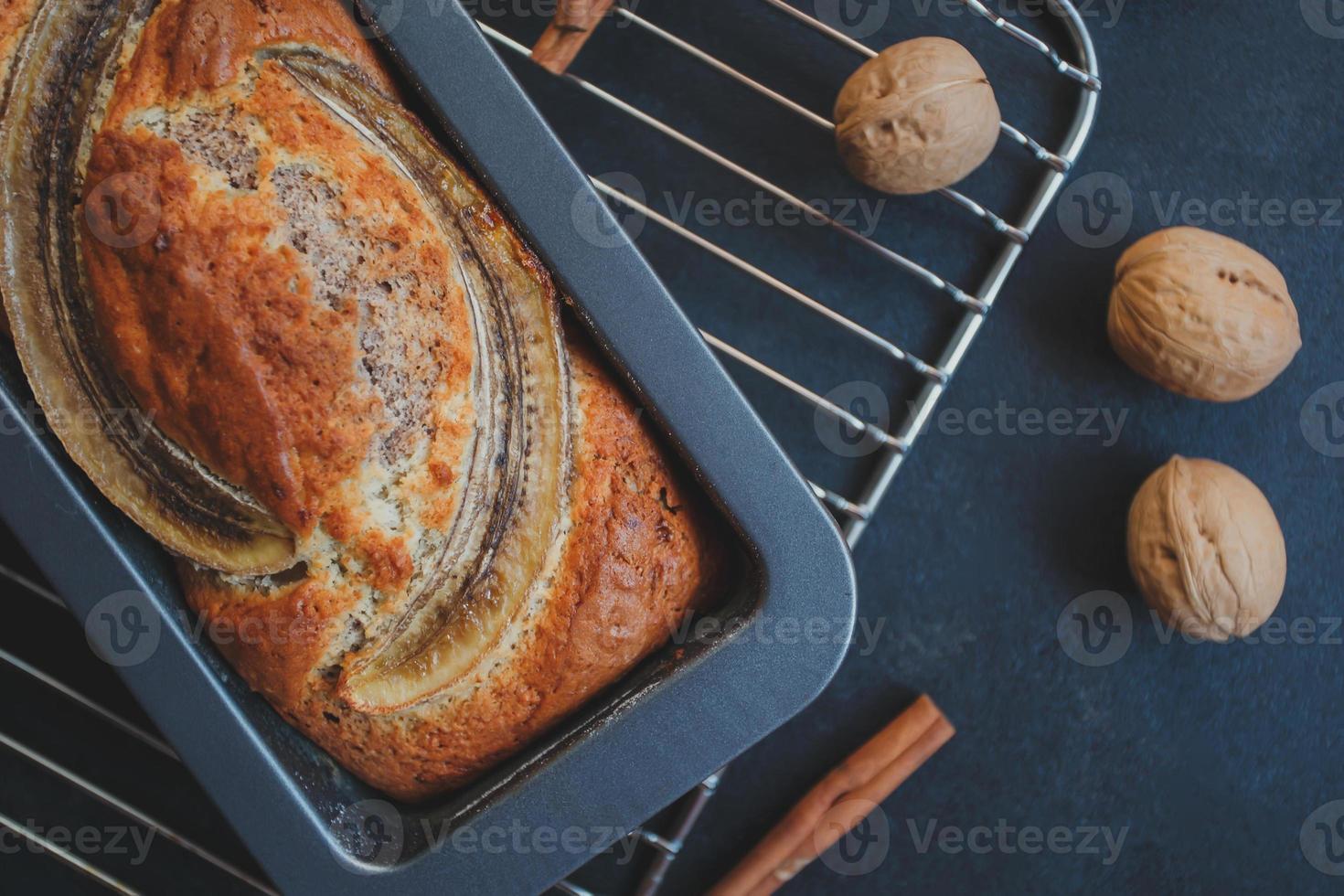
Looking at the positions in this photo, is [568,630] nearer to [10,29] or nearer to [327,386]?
[327,386]

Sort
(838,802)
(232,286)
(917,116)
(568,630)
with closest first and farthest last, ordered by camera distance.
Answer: (232,286), (568,630), (917,116), (838,802)

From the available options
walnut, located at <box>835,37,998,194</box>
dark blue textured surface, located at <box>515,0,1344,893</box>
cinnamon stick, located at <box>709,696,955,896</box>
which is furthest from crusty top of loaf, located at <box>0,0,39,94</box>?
cinnamon stick, located at <box>709,696,955,896</box>

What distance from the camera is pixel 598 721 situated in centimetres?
103

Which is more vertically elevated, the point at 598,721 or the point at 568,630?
the point at 568,630

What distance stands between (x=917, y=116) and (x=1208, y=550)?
662mm

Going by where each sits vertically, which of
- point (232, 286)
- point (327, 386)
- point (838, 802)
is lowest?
point (838, 802)

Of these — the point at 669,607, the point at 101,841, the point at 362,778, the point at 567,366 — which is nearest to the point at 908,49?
the point at 567,366

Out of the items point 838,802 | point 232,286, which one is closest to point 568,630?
point 232,286

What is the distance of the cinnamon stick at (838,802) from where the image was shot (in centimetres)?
137

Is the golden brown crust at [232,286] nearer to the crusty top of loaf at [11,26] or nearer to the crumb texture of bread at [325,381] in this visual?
the crumb texture of bread at [325,381]

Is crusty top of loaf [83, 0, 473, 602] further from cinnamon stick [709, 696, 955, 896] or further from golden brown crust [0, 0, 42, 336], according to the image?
cinnamon stick [709, 696, 955, 896]

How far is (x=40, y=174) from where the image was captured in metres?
0.92

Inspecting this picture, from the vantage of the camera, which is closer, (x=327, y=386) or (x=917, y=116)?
(x=327, y=386)

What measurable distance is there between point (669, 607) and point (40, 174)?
0.72 meters
